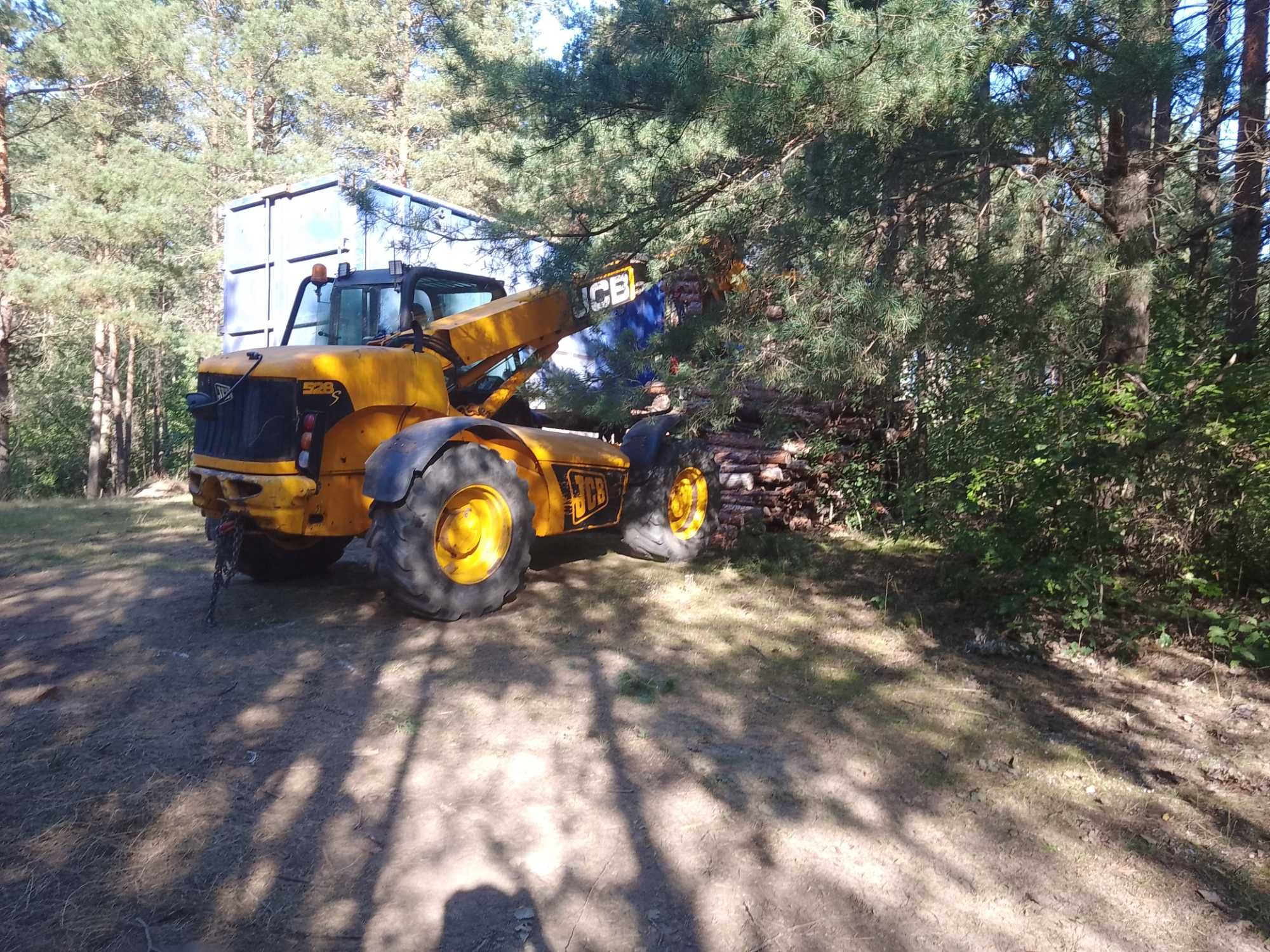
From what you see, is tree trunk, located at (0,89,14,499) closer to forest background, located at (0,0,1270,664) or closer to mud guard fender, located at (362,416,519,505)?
forest background, located at (0,0,1270,664)

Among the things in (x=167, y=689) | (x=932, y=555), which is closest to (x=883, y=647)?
(x=932, y=555)

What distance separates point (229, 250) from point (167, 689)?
9349 millimetres

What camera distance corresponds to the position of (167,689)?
14.8ft

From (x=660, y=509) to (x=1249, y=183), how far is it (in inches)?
176

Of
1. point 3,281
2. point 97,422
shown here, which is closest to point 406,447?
point 3,281

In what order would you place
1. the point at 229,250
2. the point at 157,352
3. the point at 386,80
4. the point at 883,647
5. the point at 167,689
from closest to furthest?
1. the point at 167,689
2. the point at 883,647
3. the point at 229,250
4. the point at 386,80
5. the point at 157,352

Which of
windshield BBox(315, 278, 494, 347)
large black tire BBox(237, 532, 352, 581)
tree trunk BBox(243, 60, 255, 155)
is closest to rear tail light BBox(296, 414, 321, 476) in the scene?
large black tire BBox(237, 532, 352, 581)

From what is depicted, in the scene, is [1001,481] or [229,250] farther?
[229,250]

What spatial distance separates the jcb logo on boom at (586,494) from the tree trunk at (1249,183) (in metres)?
4.15

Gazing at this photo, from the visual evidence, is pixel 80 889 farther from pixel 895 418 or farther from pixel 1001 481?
pixel 895 418

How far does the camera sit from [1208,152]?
5.30 metres

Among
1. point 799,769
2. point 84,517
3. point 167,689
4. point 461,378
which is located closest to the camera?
point 799,769

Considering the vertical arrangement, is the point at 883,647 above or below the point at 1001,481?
below

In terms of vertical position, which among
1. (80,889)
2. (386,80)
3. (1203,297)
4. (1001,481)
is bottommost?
(80,889)
